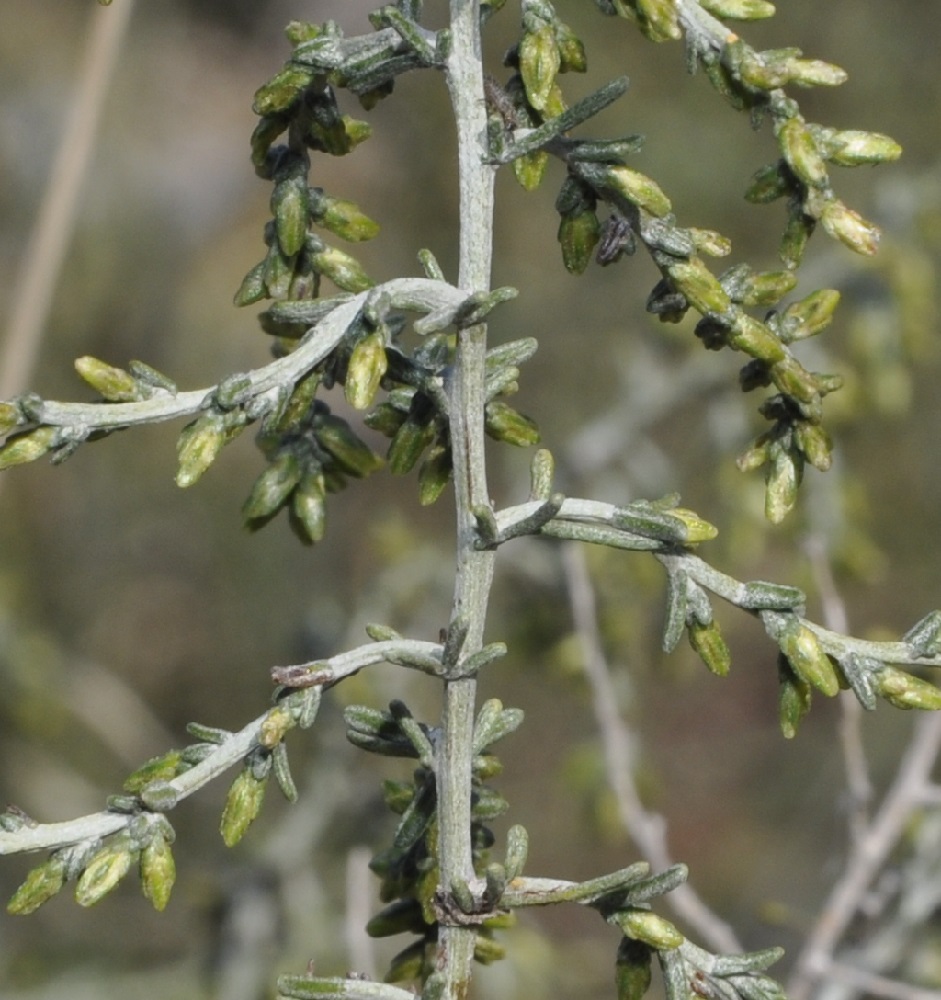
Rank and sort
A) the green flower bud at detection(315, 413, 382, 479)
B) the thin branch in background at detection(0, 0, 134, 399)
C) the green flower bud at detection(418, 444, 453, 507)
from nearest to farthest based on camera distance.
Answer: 1. the green flower bud at detection(418, 444, 453, 507)
2. the green flower bud at detection(315, 413, 382, 479)
3. the thin branch in background at detection(0, 0, 134, 399)

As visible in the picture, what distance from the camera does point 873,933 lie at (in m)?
3.25

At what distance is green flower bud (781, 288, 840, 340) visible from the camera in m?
1.43

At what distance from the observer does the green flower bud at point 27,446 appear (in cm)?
125

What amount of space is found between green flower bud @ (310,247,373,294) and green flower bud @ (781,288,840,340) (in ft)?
1.48

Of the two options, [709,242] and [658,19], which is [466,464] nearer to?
[709,242]

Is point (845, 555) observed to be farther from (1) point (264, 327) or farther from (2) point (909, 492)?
(2) point (909, 492)

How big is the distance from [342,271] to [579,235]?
27 cm

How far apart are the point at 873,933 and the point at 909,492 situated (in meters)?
4.98

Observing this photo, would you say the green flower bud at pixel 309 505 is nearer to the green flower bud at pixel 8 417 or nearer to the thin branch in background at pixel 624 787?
the green flower bud at pixel 8 417

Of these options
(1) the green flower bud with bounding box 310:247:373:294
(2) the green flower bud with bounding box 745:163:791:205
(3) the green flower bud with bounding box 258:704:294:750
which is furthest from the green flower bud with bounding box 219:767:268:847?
(2) the green flower bud with bounding box 745:163:791:205

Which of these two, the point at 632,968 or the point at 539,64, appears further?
the point at 632,968

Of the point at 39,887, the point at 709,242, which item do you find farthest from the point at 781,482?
the point at 39,887

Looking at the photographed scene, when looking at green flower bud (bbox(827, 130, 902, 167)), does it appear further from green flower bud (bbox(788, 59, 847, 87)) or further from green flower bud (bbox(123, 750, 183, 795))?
green flower bud (bbox(123, 750, 183, 795))

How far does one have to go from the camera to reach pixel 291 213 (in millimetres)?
1446
